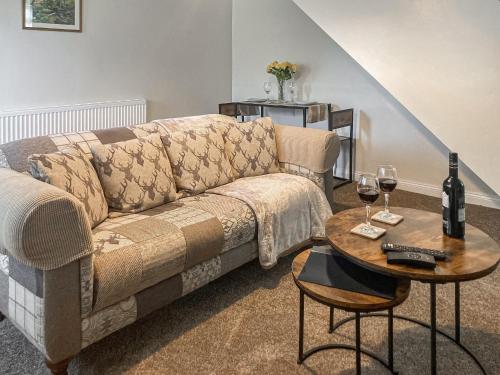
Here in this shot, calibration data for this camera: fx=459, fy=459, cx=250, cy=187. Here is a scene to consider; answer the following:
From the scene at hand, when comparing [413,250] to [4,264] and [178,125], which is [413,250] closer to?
[4,264]

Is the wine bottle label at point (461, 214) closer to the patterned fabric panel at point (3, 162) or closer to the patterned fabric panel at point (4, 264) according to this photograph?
the patterned fabric panel at point (4, 264)

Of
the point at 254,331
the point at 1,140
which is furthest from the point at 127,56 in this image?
the point at 254,331

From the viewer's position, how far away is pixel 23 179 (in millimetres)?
1725

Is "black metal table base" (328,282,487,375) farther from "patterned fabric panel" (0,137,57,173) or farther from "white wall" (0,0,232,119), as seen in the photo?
"white wall" (0,0,232,119)

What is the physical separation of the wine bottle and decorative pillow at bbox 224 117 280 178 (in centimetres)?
150

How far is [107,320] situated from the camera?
1.79m

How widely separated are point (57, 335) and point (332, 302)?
3.16 feet

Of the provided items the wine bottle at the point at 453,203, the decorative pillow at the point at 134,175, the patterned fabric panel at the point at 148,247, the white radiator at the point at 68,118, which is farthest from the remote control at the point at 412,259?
the white radiator at the point at 68,118

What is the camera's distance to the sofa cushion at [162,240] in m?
1.77

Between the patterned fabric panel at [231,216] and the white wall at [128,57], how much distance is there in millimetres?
2273

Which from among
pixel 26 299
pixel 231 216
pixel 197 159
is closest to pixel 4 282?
pixel 26 299

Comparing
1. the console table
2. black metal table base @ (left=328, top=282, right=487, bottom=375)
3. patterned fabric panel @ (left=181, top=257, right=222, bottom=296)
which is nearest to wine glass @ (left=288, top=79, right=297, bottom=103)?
the console table

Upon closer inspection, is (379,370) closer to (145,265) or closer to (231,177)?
(145,265)

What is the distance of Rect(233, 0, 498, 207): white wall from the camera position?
4.22 metres
